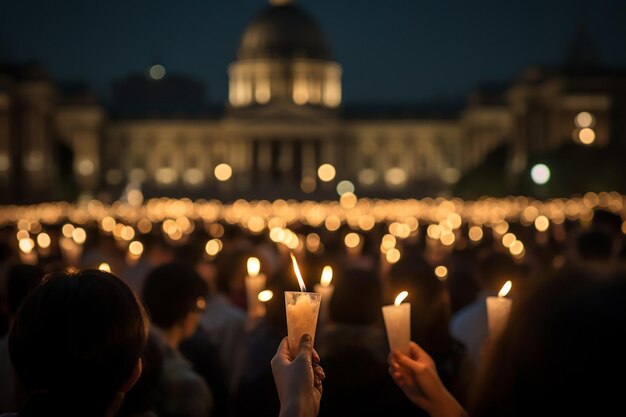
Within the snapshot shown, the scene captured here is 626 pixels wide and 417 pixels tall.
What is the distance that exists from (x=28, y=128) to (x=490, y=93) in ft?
162

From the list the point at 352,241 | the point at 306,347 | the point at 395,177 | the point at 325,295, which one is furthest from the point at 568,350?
the point at 395,177

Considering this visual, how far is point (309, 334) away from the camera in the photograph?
11.9 feet

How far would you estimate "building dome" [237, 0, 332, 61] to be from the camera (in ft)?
471

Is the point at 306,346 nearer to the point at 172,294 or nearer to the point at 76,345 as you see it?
the point at 76,345

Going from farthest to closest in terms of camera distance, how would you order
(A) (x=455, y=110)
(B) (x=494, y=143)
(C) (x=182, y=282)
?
(A) (x=455, y=110)
(B) (x=494, y=143)
(C) (x=182, y=282)

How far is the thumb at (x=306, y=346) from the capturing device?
11.8 ft

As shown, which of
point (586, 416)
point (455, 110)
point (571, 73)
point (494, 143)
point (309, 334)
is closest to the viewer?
point (586, 416)

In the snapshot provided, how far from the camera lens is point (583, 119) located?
89312 millimetres

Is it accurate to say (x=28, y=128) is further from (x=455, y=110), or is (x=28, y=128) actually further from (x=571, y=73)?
(x=455, y=110)

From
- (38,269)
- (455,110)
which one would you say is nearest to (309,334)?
(38,269)

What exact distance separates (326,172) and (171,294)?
119687 millimetres

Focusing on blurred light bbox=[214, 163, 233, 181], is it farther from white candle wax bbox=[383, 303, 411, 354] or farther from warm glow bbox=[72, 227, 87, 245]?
white candle wax bbox=[383, 303, 411, 354]

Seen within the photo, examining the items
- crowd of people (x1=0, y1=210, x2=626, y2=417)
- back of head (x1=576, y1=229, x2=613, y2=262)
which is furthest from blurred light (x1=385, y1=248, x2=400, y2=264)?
back of head (x1=576, y1=229, x2=613, y2=262)

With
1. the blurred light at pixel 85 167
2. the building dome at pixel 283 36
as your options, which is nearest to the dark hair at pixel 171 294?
the blurred light at pixel 85 167
